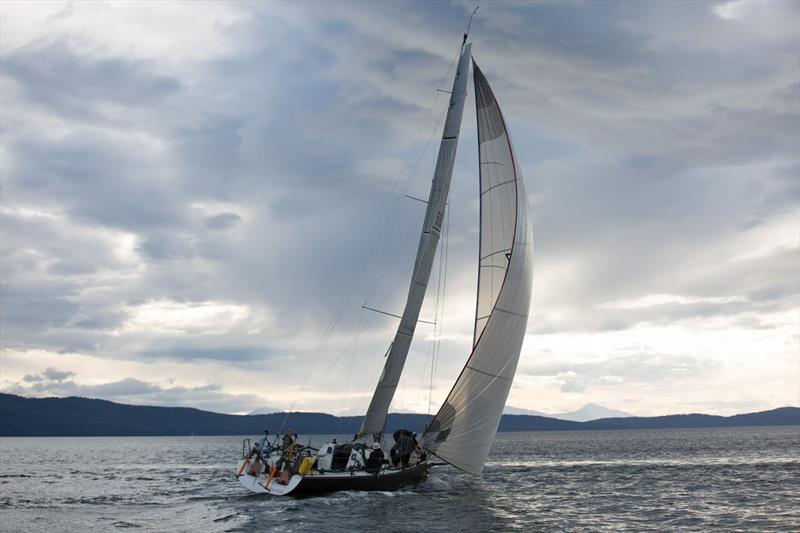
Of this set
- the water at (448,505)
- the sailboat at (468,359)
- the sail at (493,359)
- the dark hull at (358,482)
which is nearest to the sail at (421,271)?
the sailboat at (468,359)

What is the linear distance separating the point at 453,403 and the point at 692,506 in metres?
10.6

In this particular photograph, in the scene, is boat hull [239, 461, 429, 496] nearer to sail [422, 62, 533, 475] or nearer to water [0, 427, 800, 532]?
water [0, 427, 800, 532]

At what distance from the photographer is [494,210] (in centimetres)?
3228

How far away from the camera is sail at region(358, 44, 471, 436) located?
32.6m

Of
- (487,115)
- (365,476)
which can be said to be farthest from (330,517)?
(487,115)

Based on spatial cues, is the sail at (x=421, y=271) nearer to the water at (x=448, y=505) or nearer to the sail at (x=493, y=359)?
the sail at (x=493, y=359)

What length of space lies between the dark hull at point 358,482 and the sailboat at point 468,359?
0.04m

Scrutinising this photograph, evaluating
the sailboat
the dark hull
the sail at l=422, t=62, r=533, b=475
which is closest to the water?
the dark hull

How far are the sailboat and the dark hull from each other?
45 millimetres

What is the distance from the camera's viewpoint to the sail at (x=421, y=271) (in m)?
32.6

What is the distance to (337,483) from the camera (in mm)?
29391

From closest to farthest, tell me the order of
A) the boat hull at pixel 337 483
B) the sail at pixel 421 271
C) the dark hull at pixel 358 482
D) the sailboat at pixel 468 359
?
the boat hull at pixel 337 483 → the dark hull at pixel 358 482 → the sailboat at pixel 468 359 → the sail at pixel 421 271

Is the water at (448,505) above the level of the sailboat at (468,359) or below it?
below

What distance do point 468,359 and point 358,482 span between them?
6559 mm
